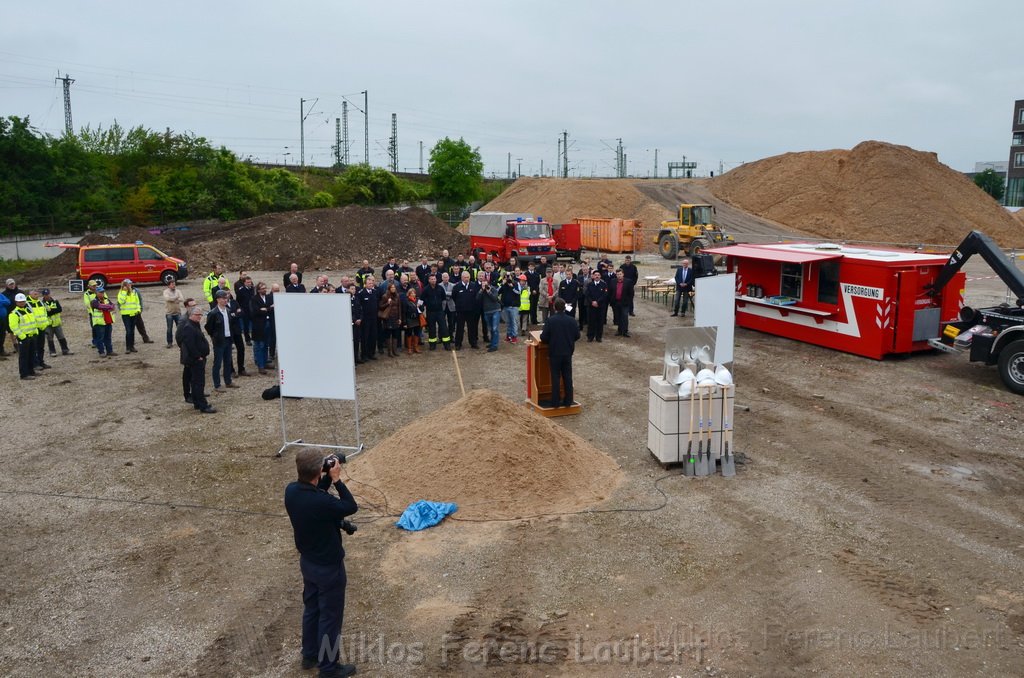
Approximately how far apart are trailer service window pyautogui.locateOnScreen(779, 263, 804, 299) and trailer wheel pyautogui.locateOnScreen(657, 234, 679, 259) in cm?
1926

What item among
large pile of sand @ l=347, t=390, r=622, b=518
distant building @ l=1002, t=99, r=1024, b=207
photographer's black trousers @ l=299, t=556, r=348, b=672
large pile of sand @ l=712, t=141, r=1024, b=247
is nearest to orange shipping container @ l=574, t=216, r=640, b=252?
large pile of sand @ l=712, t=141, r=1024, b=247

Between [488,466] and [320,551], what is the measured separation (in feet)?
12.3

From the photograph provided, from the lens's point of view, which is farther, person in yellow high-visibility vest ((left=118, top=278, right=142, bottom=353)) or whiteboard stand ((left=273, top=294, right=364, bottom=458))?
person in yellow high-visibility vest ((left=118, top=278, right=142, bottom=353))

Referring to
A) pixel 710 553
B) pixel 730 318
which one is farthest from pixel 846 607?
pixel 730 318

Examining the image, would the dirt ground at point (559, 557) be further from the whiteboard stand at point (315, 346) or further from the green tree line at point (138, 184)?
the green tree line at point (138, 184)

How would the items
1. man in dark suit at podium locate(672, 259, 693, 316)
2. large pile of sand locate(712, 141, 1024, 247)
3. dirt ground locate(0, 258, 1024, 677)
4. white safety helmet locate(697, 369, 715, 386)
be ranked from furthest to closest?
large pile of sand locate(712, 141, 1024, 247), man in dark suit at podium locate(672, 259, 693, 316), white safety helmet locate(697, 369, 715, 386), dirt ground locate(0, 258, 1024, 677)

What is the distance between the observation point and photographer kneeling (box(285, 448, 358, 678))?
17.1 feet

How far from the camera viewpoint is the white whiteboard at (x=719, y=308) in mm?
12023

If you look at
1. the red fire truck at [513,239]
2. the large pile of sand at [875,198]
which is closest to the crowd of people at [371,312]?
the red fire truck at [513,239]

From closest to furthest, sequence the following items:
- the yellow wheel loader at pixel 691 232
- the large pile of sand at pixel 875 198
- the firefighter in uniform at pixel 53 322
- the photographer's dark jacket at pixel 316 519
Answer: the photographer's dark jacket at pixel 316 519 < the firefighter in uniform at pixel 53 322 < the yellow wheel loader at pixel 691 232 < the large pile of sand at pixel 875 198

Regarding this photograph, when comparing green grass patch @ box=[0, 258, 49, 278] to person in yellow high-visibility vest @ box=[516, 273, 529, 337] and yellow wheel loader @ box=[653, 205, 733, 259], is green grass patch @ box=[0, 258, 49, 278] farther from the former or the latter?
yellow wheel loader @ box=[653, 205, 733, 259]

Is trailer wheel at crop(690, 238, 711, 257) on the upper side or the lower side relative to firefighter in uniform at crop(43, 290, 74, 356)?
upper

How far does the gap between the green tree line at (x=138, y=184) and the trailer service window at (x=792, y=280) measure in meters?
38.1

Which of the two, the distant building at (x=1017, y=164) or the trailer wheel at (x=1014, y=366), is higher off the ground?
the distant building at (x=1017, y=164)
